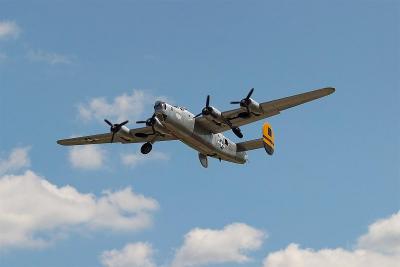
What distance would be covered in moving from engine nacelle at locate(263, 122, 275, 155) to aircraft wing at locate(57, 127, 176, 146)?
7814mm

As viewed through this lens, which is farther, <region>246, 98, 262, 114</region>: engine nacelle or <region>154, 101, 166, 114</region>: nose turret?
<region>246, 98, 262, 114</region>: engine nacelle

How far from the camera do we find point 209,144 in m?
48.0

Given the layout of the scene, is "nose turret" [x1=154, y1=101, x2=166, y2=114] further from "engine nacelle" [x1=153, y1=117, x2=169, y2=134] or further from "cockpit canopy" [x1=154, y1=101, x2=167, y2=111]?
"engine nacelle" [x1=153, y1=117, x2=169, y2=134]

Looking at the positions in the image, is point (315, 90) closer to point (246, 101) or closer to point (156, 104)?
point (246, 101)

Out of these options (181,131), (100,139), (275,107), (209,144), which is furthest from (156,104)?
(100,139)

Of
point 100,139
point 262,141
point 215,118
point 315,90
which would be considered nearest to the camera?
point 315,90

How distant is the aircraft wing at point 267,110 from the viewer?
143ft

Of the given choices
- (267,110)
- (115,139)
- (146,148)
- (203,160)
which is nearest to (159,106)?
(146,148)

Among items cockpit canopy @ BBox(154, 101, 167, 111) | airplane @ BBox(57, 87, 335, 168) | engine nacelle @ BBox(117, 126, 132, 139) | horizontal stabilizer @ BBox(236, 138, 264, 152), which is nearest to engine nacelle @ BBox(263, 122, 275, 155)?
airplane @ BBox(57, 87, 335, 168)

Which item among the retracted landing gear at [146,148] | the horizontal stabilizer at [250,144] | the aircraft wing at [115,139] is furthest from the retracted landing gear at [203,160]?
the retracted landing gear at [146,148]

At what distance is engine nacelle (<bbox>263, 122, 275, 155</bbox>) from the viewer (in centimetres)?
5041

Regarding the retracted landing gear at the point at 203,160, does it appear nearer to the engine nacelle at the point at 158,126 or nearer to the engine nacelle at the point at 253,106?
the engine nacelle at the point at 158,126

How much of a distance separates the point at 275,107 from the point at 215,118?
474 cm

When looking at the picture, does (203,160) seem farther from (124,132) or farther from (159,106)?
(159,106)
